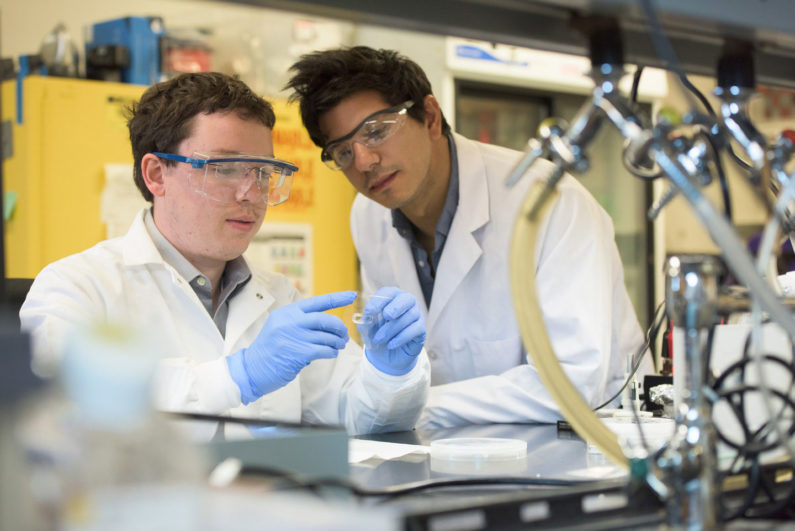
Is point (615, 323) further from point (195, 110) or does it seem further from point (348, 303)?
point (195, 110)

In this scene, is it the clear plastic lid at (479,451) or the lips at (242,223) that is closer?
the clear plastic lid at (479,451)

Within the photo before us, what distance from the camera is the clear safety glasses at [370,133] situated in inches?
84.8

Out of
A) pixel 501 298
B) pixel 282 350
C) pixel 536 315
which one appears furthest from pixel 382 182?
pixel 536 315

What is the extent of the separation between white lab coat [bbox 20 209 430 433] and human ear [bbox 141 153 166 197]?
92 mm

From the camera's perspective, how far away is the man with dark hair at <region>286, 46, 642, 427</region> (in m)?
2.07

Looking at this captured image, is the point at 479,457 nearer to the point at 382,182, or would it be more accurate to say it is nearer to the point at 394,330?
the point at 394,330

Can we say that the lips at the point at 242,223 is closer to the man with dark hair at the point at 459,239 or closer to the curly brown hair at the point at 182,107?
the curly brown hair at the point at 182,107

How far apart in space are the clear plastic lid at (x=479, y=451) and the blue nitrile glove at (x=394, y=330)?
492 mm

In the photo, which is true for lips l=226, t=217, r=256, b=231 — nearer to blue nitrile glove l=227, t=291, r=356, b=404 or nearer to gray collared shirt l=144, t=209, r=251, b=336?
gray collared shirt l=144, t=209, r=251, b=336

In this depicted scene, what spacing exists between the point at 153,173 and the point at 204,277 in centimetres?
27

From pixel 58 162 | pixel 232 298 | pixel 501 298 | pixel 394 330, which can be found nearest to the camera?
pixel 394 330

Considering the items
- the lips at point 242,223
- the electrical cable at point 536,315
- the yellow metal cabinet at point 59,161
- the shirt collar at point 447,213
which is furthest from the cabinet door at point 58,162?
the electrical cable at point 536,315

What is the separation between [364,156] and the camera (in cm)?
217

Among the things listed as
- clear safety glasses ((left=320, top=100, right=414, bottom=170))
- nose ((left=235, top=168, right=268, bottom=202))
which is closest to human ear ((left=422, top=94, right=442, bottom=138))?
clear safety glasses ((left=320, top=100, right=414, bottom=170))
